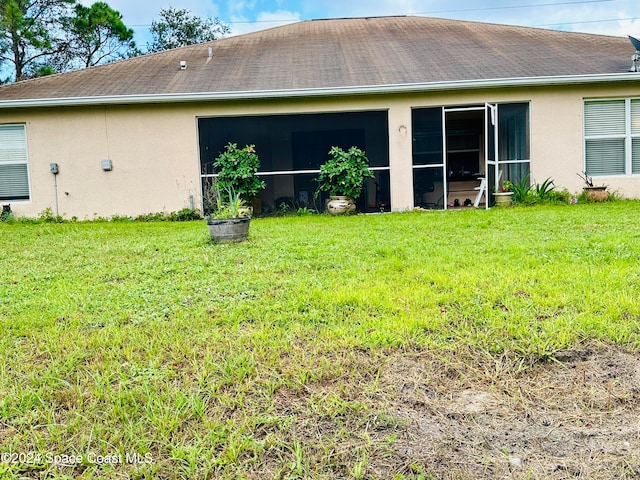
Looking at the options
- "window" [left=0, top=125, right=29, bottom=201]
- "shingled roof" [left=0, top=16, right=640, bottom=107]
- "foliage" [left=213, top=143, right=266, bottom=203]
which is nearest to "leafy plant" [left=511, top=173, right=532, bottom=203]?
"shingled roof" [left=0, top=16, right=640, bottom=107]

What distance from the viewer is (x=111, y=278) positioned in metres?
4.23

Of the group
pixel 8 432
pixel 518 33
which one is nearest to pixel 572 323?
pixel 8 432

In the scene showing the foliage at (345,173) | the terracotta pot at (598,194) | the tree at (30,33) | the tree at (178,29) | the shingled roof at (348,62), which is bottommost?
the terracotta pot at (598,194)

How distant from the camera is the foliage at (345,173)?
379 inches

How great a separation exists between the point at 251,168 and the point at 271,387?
7.90 meters

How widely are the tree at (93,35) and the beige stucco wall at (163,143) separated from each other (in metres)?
15.4

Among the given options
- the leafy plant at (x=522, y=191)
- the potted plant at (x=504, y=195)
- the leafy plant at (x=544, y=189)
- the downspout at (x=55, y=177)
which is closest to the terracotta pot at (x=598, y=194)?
the leafy plant at (x=544, y=189)

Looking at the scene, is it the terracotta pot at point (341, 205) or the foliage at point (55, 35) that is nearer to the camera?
the terracotta pot at point (341, 205)

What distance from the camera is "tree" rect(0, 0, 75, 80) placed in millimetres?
20156

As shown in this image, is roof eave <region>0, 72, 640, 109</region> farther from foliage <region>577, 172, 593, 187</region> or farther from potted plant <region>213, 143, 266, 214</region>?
foliage <region>577, 172, 593, 187</region>

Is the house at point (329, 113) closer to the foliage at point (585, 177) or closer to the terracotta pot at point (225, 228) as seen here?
the foliage at point (585, 177)

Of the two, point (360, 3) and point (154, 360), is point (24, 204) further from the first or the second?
point (360, 3)

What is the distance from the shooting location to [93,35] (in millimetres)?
23234

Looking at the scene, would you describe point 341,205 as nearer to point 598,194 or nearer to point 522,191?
point 522,191
